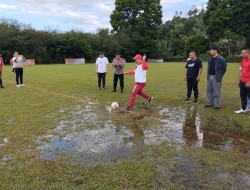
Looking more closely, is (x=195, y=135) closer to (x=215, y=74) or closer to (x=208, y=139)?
(x=208, y=139)

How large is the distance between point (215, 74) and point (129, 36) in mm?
55990

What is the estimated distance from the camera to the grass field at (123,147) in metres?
4.45

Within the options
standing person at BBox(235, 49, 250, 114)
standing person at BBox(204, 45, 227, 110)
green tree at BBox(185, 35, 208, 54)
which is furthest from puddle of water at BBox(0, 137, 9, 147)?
green tree at BBox(185, 35, 208, 54)

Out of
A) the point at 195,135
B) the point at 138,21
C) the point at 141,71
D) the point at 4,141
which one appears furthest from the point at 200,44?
the point at 4,141

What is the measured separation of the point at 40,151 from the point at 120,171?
73.0 inches

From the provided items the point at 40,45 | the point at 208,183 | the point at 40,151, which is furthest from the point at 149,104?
the point at 40,45

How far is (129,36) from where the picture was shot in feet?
211

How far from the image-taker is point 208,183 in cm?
435

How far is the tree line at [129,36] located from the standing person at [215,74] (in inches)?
1730

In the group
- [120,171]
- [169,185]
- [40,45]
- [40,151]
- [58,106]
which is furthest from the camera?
[40,45]

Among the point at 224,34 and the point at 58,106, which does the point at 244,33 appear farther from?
the point at 58,106

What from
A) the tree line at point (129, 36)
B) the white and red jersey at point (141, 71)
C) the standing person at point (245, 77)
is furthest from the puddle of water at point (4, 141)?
the tree line at point (129, 36)

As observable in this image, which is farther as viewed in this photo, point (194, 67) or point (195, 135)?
point (194, 67)

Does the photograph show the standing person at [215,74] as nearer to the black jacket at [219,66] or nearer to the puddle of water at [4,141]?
the black jacket at [219,66]
